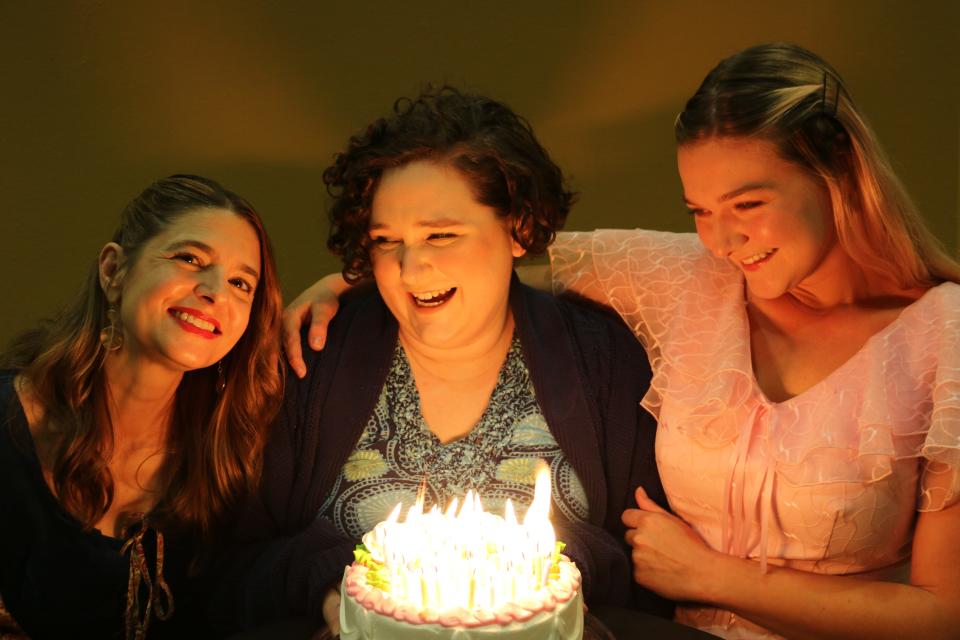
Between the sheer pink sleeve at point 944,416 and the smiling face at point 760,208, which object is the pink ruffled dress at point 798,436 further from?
the smiling face at point 760,208

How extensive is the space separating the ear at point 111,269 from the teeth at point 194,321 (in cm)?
15

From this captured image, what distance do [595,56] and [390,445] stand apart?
4.13 ft

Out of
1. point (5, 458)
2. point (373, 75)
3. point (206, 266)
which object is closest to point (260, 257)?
point (206, 266)

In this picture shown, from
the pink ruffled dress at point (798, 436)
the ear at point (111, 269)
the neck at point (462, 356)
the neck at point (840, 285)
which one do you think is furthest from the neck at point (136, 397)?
the neck at point (840, 285)

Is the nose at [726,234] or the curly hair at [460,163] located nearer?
the nose at [726,234]

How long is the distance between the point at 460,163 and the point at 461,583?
35.9 inches

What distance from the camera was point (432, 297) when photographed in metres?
2.10

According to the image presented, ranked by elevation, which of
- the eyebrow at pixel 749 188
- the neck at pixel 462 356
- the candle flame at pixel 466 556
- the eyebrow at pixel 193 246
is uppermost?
the eyebrow at pixel 749 188

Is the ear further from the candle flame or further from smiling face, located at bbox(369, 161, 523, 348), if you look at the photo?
the candle flame

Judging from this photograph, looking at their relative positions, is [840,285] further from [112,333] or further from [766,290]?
[112,333]

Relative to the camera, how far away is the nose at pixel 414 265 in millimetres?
2029

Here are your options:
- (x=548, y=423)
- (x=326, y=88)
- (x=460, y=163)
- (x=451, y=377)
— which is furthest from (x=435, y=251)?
(x=326, y=88)

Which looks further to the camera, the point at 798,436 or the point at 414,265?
the point at 414,265

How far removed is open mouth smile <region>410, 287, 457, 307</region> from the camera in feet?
6.84
